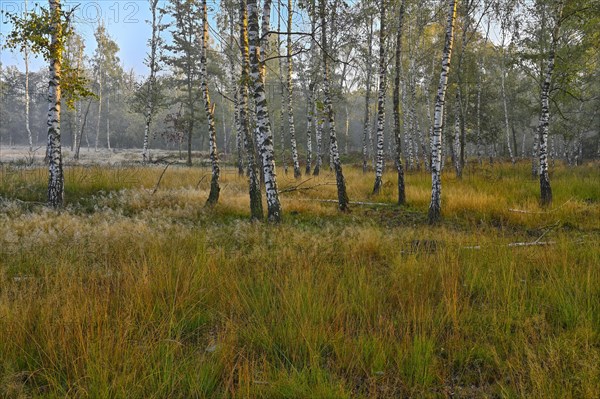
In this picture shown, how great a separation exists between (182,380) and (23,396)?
90 centimetres

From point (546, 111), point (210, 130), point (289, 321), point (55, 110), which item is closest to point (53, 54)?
point (55, 110)

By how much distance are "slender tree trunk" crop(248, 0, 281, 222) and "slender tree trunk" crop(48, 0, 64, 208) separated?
525 centimetres

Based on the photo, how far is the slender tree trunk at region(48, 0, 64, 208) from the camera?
8.50 m

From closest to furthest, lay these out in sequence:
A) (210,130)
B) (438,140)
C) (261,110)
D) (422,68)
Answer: (261,110), (438,140), (210,130), (422,68)

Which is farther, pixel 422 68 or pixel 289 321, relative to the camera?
pixel 422 68

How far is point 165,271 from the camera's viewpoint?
142 inches

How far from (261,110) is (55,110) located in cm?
570

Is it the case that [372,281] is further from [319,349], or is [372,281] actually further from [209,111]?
[209,111]

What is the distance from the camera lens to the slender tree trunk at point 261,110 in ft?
24.3

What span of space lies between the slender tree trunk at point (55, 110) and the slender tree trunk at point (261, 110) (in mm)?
5251

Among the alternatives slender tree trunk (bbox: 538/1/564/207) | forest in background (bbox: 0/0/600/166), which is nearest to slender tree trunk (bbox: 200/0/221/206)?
forest in background (bbox: 0/0/600/166)

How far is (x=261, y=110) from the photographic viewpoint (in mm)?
7586

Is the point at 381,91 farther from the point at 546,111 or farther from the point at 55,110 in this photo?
the point at 55,110

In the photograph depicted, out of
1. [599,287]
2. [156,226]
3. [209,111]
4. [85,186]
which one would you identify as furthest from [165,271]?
[85,186]
